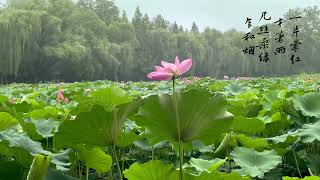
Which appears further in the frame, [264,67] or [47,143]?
[264,67]

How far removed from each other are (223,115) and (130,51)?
103 feet

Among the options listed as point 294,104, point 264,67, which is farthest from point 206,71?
point 294,104

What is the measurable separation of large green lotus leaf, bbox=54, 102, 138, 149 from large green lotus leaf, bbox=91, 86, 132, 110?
0.31 meters

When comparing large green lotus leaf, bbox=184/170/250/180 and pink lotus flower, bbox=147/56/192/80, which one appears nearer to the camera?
large green lotus leaf, bbox=184/170/250/180

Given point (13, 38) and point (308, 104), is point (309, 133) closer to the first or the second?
point (308, 104)

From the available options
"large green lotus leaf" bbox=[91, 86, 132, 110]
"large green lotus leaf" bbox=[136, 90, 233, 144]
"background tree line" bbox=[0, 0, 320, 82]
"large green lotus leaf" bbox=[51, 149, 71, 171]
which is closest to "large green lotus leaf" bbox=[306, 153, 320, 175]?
"large green lotus leaf" bbox=[136, 90, 233, 144]

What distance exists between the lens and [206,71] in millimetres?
40125

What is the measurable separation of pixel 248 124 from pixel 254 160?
26 cm

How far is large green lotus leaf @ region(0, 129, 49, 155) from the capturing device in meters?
0.94

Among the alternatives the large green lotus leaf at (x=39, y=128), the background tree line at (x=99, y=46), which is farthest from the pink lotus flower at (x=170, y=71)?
the background tree line at (x=99, y=46)

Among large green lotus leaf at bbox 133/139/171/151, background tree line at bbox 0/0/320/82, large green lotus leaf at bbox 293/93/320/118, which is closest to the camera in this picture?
large green lotus leaf at bbox 133/139/171/151

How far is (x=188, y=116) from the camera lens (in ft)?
3.28

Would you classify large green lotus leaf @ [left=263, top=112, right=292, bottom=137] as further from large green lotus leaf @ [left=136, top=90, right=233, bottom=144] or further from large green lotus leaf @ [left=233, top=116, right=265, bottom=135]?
large green lotus leaf @ [left=136, top=90, right=233, bottom=144]

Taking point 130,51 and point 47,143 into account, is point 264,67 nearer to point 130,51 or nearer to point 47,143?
point 130,51
